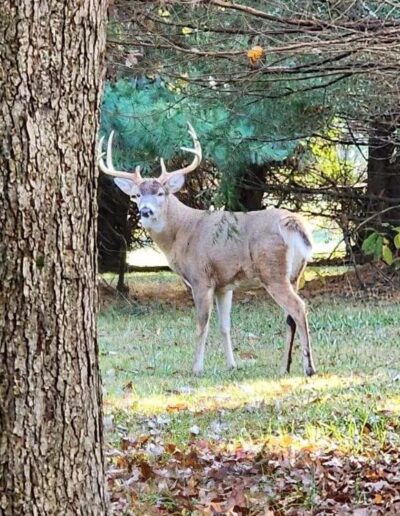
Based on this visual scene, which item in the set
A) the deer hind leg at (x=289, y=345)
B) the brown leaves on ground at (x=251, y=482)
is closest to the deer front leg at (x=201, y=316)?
the deer hind leg at (x=289, y=345)

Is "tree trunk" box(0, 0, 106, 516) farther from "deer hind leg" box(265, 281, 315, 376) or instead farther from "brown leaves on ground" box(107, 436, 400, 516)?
"deer hind leg" box(265, 281, 315, 376)

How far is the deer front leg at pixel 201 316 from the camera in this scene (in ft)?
32.3

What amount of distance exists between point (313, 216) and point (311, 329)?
4.49 metres

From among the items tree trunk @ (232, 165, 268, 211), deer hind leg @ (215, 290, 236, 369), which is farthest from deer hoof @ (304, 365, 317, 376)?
tree trunk @ (232, 165, 268, 211)

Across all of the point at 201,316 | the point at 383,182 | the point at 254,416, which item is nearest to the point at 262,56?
the point at 254,416

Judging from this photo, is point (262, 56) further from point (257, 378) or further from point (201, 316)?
point (201, 316)

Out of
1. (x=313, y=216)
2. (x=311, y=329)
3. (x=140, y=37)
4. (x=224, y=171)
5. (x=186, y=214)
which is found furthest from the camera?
(x=313, y=216)

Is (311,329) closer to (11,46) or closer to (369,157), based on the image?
(369,157)

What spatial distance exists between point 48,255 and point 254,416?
406 cm

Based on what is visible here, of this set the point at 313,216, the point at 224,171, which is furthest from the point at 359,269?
the point at 224,171

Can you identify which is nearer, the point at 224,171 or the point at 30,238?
the point at 30,238

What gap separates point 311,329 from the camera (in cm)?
1202

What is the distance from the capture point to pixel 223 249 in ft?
33.6

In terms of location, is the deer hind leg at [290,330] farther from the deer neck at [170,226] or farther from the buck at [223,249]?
the deer neck at [170,226]
